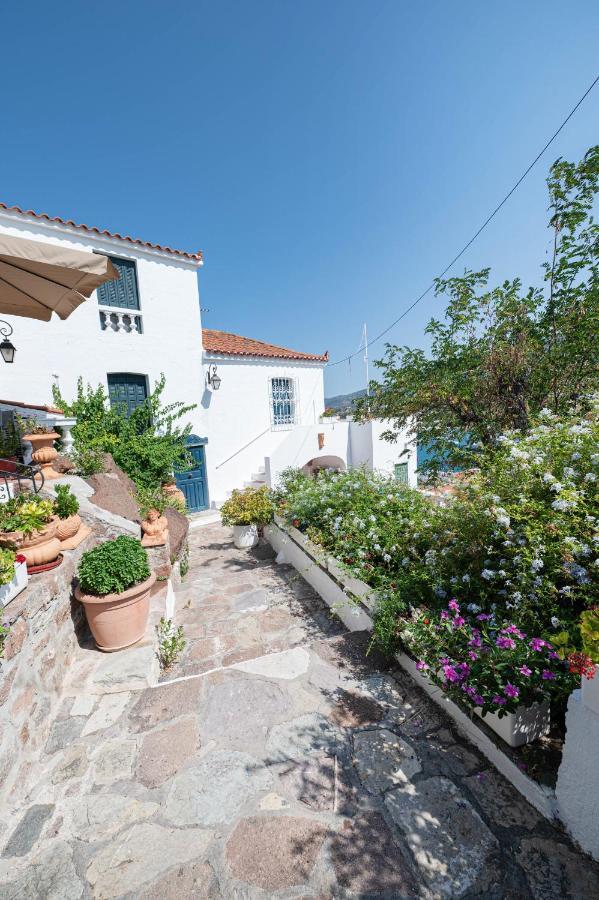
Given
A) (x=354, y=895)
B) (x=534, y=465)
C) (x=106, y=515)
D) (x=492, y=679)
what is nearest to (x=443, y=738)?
(x=492, y=679)

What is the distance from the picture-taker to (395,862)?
1.75 metres

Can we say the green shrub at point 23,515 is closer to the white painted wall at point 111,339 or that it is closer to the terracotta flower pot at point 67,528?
the terracotta flower pot at point 67,528

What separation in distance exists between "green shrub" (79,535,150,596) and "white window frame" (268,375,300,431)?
9904mm

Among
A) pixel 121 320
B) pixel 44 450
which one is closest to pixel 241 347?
pixel 121 320

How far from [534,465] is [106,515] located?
480 cm

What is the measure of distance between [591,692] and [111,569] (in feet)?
11.6

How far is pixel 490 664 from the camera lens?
207cm

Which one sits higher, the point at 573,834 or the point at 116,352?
the point at 116,352

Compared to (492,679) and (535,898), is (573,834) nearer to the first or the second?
(535,898)

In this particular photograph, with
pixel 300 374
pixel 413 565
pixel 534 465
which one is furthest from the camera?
pixel 300 374

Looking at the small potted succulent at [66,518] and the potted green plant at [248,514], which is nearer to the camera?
the small potted succulent at [66,518]

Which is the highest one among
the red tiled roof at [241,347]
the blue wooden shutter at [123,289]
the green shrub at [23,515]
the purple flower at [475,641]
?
the blue wooden shutter at [123,289]

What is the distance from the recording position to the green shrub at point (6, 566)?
2.32 m

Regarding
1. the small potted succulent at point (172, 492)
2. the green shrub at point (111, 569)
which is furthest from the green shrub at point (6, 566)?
the small potted succulent at point (172, 492)
